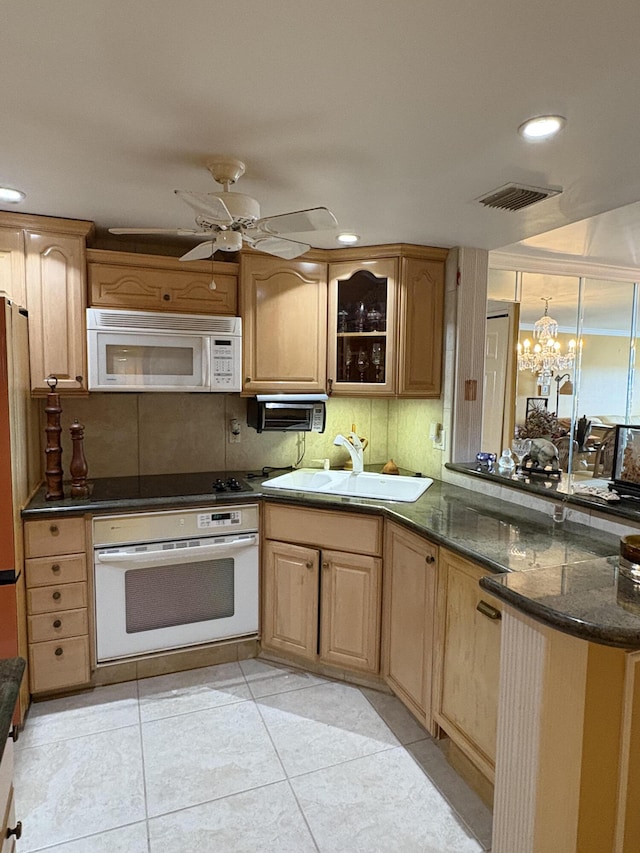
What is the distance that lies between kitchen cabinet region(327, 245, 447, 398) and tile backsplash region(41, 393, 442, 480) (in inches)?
13.0

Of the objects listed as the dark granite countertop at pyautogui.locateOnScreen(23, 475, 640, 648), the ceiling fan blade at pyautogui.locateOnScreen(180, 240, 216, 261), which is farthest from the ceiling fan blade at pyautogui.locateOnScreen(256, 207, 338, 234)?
the dark granite countertop at pyautogui.locateOnScreen(23, 475, 640, 648)

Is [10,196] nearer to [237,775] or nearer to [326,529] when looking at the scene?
[326,529]

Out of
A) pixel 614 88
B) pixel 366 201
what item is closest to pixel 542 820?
pixel 614 88

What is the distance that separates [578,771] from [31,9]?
6.85 feet

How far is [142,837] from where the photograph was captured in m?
1.69

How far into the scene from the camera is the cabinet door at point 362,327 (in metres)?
2.94

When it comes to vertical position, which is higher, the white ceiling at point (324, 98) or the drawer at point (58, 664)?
the white ceiling at point (324, 98)

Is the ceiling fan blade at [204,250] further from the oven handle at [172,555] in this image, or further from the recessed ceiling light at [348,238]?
the oven handle at [172,555]

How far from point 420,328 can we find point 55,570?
7.52 ft

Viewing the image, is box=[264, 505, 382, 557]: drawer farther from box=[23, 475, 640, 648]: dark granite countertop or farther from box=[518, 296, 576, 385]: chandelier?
box=[518, 296, 576, 385]: chandelier

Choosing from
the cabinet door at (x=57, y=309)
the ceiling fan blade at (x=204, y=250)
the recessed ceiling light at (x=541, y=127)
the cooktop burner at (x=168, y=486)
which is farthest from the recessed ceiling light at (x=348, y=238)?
the cooktop burner at (x=168, y=486)

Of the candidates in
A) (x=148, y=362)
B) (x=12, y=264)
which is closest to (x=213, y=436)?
(x=148, y=362)

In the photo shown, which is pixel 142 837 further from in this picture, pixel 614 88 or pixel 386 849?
pixel 614 88

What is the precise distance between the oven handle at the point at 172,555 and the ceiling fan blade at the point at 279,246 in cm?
143
